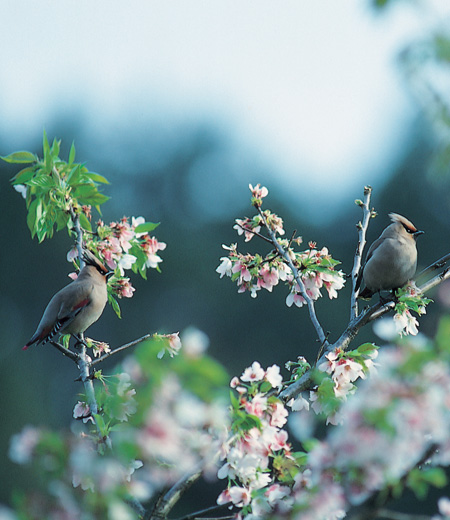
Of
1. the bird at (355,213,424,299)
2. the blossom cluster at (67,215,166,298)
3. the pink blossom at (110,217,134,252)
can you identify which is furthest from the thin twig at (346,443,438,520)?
the bird at (355,213,424,299)

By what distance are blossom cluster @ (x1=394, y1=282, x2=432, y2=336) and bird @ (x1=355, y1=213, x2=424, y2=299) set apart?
1.12 metres

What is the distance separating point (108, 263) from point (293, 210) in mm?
33838

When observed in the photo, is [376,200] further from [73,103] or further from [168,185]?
[73,103]

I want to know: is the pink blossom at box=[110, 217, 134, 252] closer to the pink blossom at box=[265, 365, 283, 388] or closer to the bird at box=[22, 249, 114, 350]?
the bird at box=[22, 249, 114, 350]

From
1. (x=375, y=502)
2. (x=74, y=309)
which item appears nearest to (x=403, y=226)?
(x=74, y=309)

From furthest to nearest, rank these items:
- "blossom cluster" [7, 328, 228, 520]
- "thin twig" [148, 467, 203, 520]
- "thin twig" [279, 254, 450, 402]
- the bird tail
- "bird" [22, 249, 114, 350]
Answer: the bird tail → "bird" [22, 249, 114, 350] → "thin twig" [279, 254, 450, 402] → "thin twig" [148, 467, 203, 520] → "blossom cluster" [7, 328, 228, 520]

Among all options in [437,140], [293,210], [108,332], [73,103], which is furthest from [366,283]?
[73,103]

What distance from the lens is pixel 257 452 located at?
279 cm

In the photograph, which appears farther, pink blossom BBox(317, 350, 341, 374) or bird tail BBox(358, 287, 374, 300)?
bird tail BBox(358, 287, 374, 300)

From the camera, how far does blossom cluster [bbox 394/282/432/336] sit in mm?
3857

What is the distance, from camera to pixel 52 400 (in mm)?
29281

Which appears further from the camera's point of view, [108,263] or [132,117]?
[132,117]

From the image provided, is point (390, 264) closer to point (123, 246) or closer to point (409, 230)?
point (409, 230)

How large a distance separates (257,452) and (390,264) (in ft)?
9.09
